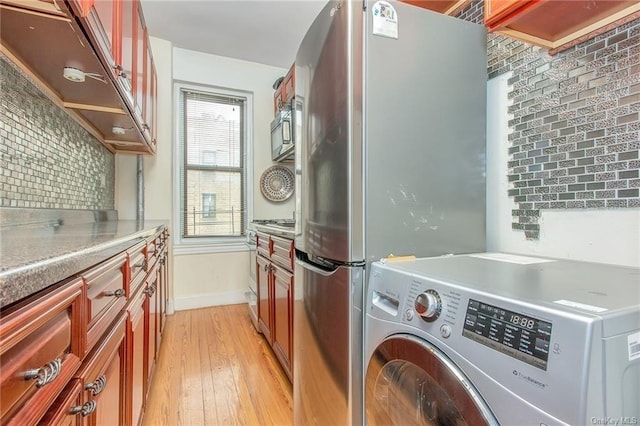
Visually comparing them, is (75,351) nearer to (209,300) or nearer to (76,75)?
(76,75)

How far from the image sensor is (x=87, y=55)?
1.20 meters

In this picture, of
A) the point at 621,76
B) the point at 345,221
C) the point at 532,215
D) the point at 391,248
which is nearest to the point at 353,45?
the point at 345,221

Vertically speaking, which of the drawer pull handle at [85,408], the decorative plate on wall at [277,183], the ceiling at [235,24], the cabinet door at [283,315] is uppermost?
the ceiling at [235,24]

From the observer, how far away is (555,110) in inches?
44.9

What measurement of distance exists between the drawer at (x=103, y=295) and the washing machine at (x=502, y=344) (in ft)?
2.39

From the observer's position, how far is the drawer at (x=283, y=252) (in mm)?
1712

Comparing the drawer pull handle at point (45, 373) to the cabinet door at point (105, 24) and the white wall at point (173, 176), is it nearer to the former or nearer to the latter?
→ the cabinet door at point (105, 24)

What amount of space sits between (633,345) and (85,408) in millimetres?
1028

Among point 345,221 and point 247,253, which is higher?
point 345,221

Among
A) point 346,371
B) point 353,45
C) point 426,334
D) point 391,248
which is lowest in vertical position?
point 346,371

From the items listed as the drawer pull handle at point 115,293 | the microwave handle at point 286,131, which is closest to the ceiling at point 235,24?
the microwave handle at point 286,131

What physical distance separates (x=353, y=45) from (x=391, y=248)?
0.69 m

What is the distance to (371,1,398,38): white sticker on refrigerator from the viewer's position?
1.06 m

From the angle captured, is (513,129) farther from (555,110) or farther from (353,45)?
(353,45)
